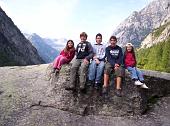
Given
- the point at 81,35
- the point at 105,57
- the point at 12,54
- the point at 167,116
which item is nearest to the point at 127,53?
the point at 105,57

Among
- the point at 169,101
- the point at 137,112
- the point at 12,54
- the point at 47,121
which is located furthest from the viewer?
the point at 12,54

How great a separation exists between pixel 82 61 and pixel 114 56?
1.70 m

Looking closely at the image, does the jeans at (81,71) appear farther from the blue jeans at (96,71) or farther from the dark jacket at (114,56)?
the dark jacket at (114,56)

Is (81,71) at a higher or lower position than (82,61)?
lower

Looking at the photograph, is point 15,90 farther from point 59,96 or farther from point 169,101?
point 169,101

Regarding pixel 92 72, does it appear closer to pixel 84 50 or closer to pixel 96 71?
pixel 96 71

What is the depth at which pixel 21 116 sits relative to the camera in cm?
1664

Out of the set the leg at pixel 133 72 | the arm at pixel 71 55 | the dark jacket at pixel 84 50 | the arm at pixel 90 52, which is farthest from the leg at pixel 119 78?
the arm at pixel 71 55

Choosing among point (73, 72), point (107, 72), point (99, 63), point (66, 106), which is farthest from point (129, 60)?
point (66, 106)

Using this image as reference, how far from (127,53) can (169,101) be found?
3.97 m

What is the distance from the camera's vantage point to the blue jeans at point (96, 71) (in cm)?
1738

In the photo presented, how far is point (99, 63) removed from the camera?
17.7m

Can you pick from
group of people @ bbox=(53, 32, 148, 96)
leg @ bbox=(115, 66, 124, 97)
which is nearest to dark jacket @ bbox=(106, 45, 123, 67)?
group of people @ bbox=(53, 32, 148, 96)

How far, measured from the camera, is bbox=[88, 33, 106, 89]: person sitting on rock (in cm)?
1741
